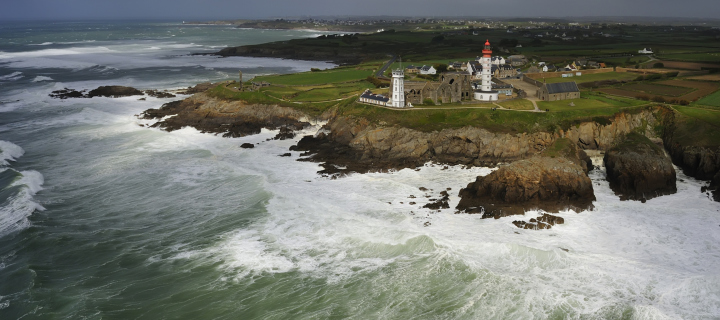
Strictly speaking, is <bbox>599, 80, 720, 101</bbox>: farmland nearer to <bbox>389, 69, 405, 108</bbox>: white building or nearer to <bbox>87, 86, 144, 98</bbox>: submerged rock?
<bbox>389, 69, 405, 108</bbox>: white building

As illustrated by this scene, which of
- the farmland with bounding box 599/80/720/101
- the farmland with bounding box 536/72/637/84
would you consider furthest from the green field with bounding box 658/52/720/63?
the farmland with bounding box 599/80/720/101

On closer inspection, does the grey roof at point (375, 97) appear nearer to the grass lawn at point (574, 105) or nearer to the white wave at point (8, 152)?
the grass lawn at point (574, 105)

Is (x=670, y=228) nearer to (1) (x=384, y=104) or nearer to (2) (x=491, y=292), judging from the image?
(2) (x=491, y=292)

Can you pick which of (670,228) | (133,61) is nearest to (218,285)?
(670,228)

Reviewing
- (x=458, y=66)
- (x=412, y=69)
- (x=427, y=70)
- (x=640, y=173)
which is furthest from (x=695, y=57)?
(x=640, y=173)

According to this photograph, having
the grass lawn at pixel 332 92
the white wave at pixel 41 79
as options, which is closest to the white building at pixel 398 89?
the grass lawn at pixel 332 92
